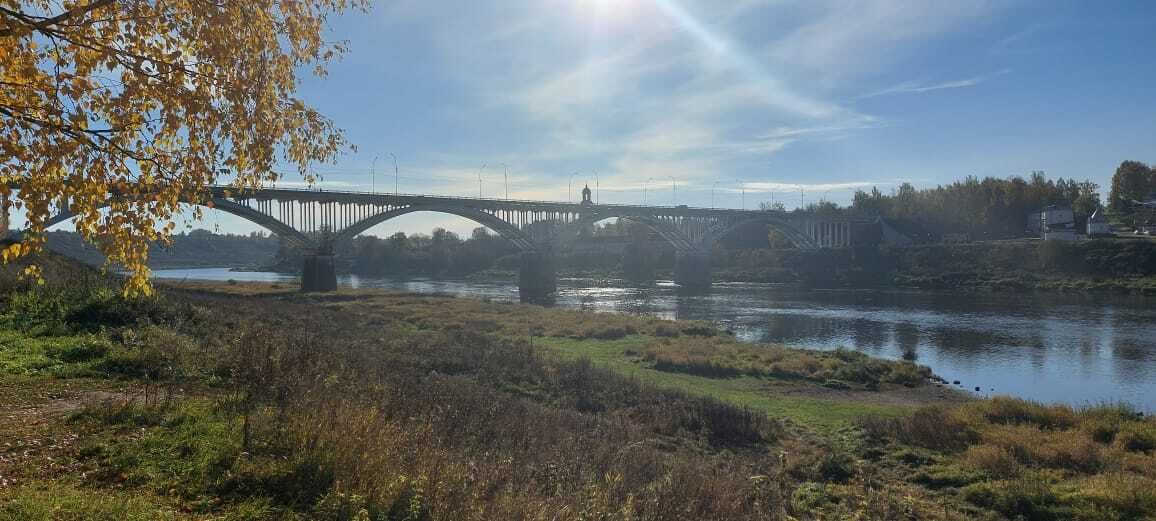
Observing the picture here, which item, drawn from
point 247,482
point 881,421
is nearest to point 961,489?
point 881,421

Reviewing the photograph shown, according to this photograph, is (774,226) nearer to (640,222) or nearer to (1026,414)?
(640,222)

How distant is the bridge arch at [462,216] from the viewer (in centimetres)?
6988

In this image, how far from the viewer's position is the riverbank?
17.5 ft

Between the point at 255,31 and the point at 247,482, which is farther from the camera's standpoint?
the point at 255,31

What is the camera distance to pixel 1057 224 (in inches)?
3861

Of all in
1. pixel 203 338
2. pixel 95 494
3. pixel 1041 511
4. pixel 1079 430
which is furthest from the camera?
pixel 1079 430

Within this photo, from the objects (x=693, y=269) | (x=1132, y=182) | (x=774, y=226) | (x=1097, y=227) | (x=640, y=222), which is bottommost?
(x=693, y=269)

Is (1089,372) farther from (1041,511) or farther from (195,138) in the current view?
(195,138)

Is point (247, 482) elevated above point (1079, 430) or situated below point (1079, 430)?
above

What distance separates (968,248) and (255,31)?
98684mm

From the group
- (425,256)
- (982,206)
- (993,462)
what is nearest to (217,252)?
(425,256)

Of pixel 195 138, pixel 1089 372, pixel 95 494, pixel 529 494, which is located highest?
pixel 195 138

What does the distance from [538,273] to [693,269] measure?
22.8m

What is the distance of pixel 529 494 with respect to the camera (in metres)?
5.99
